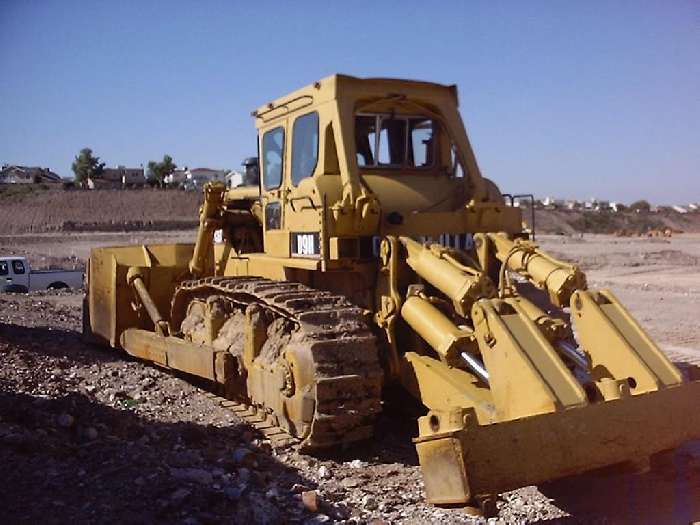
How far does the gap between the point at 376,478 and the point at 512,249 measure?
A: 2037 mm

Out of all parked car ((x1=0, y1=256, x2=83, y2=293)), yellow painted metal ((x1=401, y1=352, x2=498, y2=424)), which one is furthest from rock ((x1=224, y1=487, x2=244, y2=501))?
parked car ((x1=0, y1=256, x2=83, y2=293))

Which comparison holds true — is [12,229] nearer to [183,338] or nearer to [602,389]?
[183,338]

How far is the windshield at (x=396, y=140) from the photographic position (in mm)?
7285

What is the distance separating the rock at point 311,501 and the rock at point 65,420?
201cm

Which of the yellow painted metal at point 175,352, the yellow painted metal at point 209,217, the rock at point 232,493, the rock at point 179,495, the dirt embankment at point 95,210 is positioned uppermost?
the dirt embankment at point 95,210

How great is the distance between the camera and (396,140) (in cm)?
749

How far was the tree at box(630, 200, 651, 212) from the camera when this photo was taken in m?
87.3

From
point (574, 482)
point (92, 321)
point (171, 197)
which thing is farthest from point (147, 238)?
point (574, 482)

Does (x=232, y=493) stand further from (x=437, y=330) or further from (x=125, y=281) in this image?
(x=125, y=281)

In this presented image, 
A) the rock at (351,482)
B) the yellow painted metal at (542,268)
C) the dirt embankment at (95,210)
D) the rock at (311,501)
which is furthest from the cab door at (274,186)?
the dirt embankment at (95,210)

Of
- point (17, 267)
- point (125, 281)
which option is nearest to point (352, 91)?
point (125, 281)

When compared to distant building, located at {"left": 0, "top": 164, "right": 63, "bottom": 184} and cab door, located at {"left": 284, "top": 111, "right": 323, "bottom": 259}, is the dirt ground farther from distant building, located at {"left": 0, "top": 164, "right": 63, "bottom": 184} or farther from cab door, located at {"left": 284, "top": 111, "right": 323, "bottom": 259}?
distant building, located at {"left": 0, "top": 164, "right": 63, "bottom": 184}

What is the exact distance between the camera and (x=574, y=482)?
17.4 ft

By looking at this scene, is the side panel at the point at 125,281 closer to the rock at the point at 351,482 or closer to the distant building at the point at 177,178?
the rock at the point at 351,482
